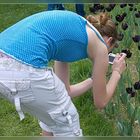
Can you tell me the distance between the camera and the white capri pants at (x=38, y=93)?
189cm

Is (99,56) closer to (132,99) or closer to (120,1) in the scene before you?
(132,99)

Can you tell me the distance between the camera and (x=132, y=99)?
292 cm

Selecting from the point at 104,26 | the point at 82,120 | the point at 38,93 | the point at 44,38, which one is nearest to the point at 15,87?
the point at 38,93

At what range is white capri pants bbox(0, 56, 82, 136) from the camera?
6.21ft

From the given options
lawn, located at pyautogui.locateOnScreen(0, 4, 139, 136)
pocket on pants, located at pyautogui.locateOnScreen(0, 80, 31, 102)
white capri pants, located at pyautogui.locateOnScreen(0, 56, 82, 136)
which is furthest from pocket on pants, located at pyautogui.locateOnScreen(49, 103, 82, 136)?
lawn, located at pyautogui.locateOnScreen(0, 4, 139, 136)

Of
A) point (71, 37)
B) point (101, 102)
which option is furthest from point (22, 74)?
point (101, 102)

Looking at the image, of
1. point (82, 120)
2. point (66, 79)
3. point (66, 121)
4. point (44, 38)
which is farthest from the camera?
point (82, 120)

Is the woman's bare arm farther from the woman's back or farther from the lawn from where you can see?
the lawn

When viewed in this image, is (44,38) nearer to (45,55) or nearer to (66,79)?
(45,55)

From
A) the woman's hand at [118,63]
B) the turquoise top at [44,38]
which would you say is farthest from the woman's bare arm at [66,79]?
the turquoise top at [44,38]

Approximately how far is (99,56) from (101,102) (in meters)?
0.24

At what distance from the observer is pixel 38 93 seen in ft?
6.29

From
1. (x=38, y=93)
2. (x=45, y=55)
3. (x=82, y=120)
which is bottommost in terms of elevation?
(x=82, y=120)

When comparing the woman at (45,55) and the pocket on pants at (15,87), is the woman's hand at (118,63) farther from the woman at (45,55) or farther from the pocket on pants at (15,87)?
the pocket on pants at (15,87)
